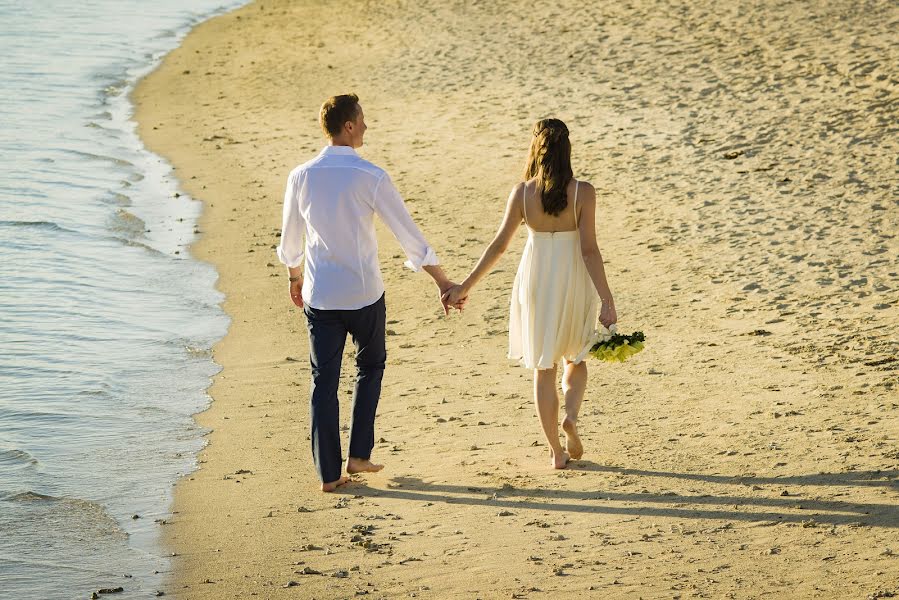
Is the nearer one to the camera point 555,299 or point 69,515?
point 555,299

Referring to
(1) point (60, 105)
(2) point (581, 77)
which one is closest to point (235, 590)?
(2) point (581, 77)

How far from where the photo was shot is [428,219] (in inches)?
472

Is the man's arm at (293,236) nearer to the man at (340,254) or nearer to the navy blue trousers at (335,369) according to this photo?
the man at (340,254)

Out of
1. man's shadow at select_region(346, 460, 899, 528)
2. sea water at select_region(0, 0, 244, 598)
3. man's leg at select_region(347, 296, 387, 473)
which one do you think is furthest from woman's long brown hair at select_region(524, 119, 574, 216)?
sea water at select_region(0, 0, 244, 598)

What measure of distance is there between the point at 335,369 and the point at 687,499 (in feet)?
5.83

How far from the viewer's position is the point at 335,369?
6.01 m

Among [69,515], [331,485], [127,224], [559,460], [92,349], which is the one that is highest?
[127,224]

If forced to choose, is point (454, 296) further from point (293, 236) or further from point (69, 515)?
point (69, 515)

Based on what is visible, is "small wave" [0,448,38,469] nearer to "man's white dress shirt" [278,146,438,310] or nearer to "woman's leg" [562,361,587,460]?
"man's white dress shirt" [278,146,438,310]

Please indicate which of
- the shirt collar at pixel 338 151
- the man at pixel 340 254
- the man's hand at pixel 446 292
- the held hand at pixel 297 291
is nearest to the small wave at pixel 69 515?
the man at pixel 340 254

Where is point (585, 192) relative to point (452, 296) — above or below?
above

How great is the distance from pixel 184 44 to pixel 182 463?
20782 millimetres

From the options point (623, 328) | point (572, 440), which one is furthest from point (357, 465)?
point (623, 328)

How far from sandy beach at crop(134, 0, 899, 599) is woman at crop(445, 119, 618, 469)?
0.55 metres
